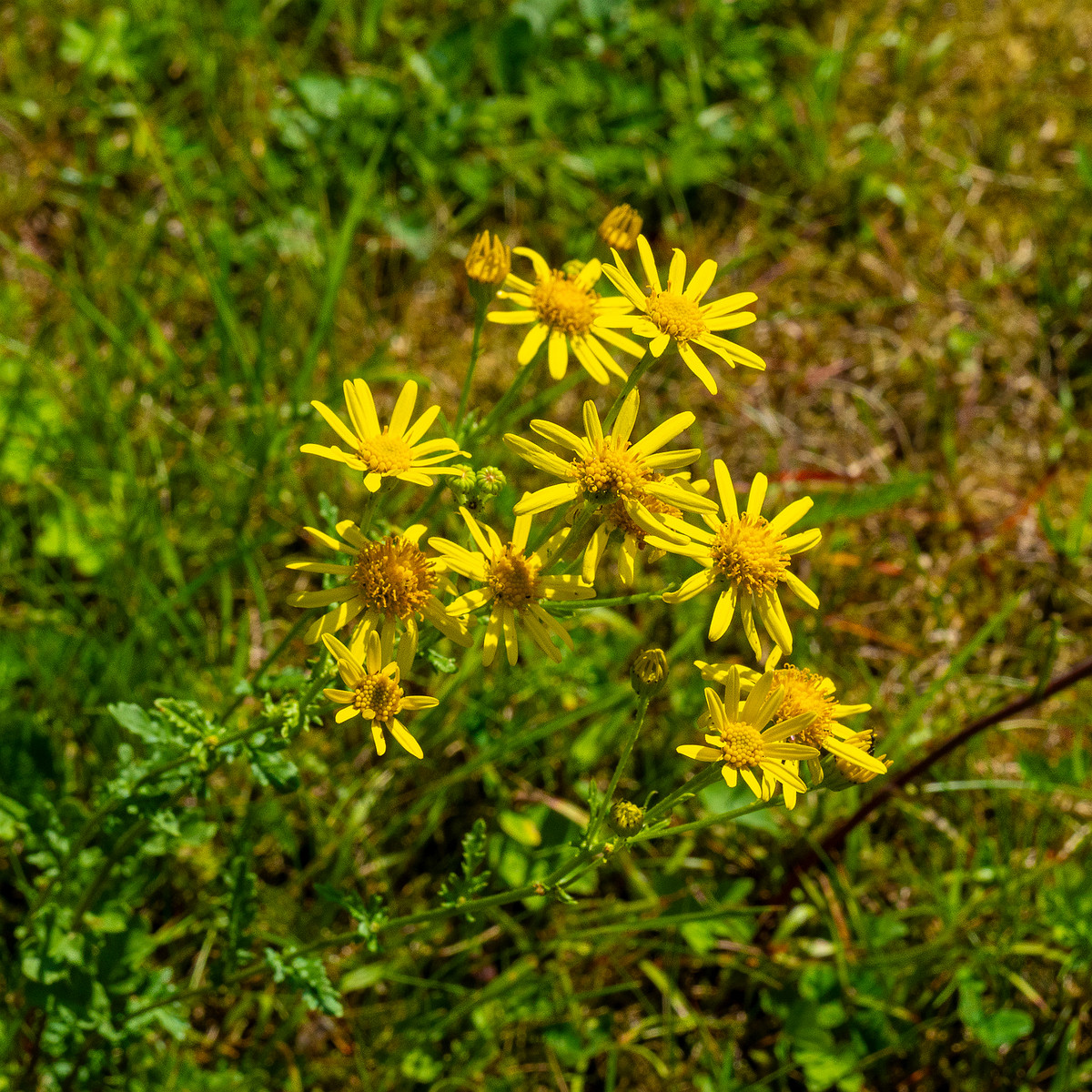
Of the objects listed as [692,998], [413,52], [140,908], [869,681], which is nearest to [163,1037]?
[140,908]

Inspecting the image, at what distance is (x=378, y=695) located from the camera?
2441 mm

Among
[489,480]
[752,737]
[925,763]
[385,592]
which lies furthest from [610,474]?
[925,763]

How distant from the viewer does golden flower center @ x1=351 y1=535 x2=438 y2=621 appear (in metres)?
2.42

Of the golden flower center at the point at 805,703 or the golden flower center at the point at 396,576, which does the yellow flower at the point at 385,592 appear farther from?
the golden flower center at the point at 805,703

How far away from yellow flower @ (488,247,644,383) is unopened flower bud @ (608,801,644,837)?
1028 millimetres

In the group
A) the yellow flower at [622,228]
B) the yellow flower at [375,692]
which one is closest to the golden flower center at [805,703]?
the yellow flower at [375,692]

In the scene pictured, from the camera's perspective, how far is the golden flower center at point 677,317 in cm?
269

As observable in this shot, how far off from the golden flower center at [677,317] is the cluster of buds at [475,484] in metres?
0.62

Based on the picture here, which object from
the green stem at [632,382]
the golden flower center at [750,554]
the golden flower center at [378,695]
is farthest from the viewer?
the golden flower center at [750,554]

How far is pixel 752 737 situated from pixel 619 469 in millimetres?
684

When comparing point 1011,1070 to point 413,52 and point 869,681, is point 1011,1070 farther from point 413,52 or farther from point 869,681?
point 413,52

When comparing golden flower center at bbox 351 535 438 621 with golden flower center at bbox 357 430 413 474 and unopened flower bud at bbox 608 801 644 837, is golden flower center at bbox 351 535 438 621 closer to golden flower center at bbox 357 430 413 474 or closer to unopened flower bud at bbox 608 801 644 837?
golden flower center at bbox 357 430 413 474

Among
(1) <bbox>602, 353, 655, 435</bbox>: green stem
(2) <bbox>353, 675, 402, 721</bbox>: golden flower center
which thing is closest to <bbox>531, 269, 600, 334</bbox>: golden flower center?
(1) <bbox>602, 353, 655, 435</bbox>: green stem

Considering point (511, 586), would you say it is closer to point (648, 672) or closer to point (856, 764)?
point (648, 672)
